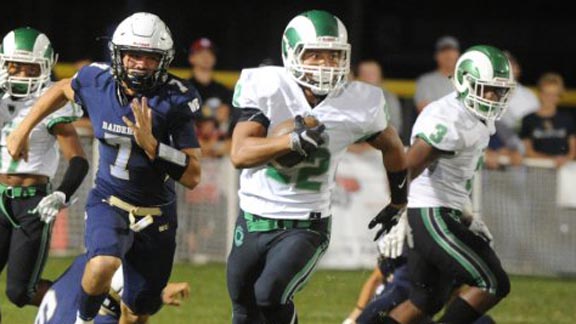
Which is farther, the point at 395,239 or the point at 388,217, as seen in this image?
the point at 395,239

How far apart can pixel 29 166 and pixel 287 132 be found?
Result: 188 cm

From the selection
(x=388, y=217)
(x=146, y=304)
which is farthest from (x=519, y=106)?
(x=146, y=304)

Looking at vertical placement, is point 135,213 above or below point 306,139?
below

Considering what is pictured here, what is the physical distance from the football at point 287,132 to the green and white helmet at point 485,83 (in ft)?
4.93

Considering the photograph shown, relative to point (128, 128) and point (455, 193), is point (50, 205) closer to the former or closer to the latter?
point (128, 128)

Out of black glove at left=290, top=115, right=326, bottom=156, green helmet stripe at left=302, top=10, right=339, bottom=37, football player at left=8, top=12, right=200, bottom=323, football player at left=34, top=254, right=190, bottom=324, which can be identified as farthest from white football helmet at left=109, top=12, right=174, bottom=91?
black glove at left=290, top=115, right=326, bottom=156

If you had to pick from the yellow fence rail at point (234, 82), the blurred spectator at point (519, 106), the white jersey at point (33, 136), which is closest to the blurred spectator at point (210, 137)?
the yellow fence rail at point (234, 82)

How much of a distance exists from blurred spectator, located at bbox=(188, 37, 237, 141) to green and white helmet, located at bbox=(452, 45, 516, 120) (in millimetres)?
4145

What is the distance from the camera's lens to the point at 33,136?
7824 mm

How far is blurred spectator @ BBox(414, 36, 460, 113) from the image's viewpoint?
12344 mm

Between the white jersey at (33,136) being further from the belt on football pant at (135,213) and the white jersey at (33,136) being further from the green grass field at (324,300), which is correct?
the green grass field at (324,300)

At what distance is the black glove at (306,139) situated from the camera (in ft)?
20.5

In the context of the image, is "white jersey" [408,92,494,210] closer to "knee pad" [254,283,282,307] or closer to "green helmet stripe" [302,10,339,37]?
"green helmet stripe" [302,10,339,37]

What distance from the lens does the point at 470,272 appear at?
757cm
